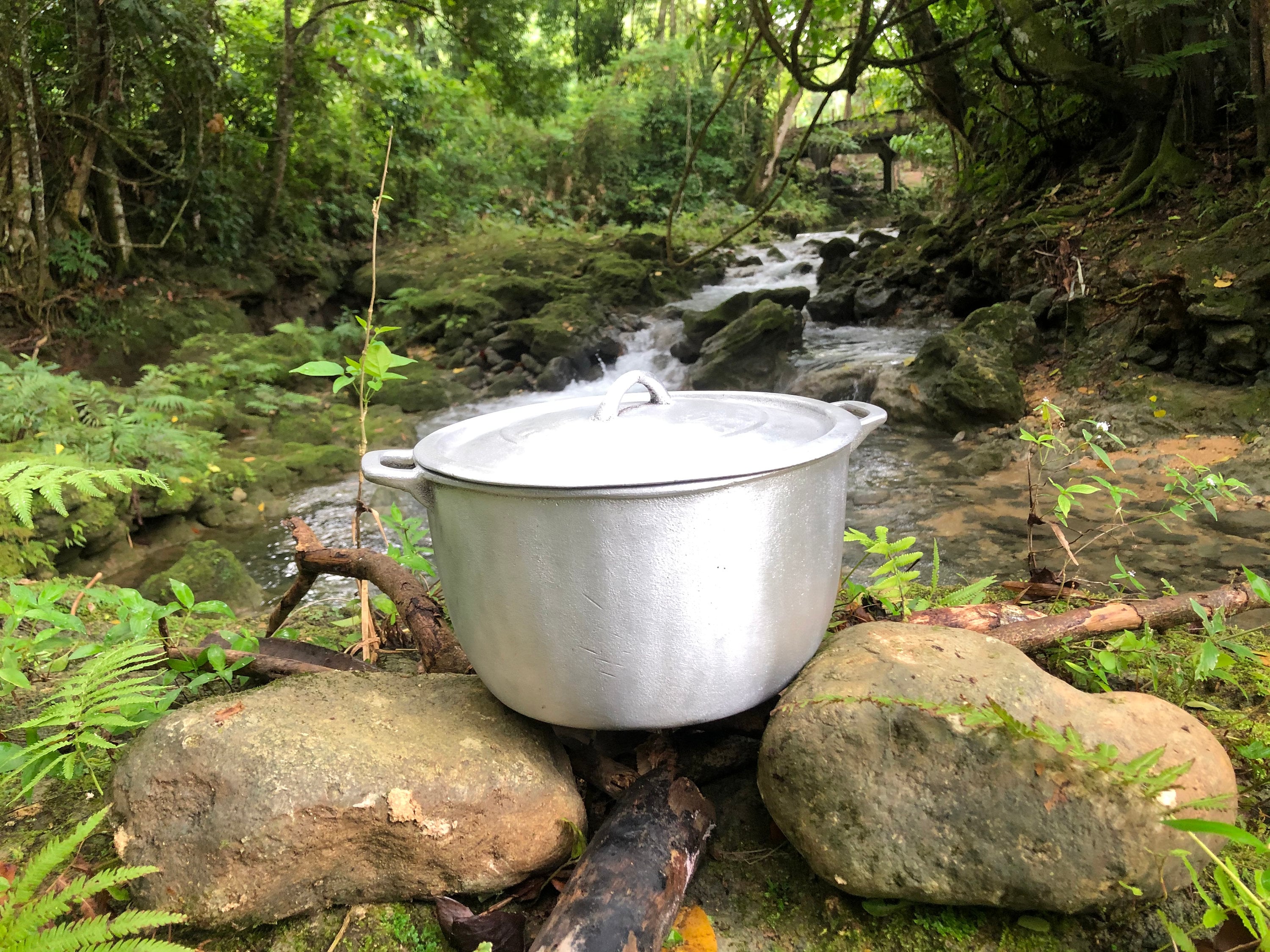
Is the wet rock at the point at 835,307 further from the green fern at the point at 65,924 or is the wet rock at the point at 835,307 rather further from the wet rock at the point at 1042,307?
the green fern at the point at 65,924

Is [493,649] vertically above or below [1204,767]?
above

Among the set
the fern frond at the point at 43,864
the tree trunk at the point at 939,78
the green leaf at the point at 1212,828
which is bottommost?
the fern frond at the point at 43,864

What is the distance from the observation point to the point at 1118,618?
2.02 meters

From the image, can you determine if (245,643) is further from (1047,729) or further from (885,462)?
(885,462)

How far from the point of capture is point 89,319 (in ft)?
28.4

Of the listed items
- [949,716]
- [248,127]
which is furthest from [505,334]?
[949,716]

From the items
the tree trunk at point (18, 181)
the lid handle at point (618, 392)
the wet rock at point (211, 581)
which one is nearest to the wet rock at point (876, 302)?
the wet rock at point (211, 581)

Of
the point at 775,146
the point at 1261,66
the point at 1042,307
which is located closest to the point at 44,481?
the point at 1042,307

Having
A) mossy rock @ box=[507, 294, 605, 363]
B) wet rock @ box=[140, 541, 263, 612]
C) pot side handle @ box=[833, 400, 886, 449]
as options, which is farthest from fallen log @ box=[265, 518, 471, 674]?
mossy rock @ box=[507, 294, 605, 363]

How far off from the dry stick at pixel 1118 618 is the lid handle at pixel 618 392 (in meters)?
1.19

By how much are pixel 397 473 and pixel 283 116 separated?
35.7 ft

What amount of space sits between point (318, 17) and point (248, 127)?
5.99 feet

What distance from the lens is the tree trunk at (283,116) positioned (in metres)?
9.59

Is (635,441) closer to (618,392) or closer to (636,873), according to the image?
(618,392)
